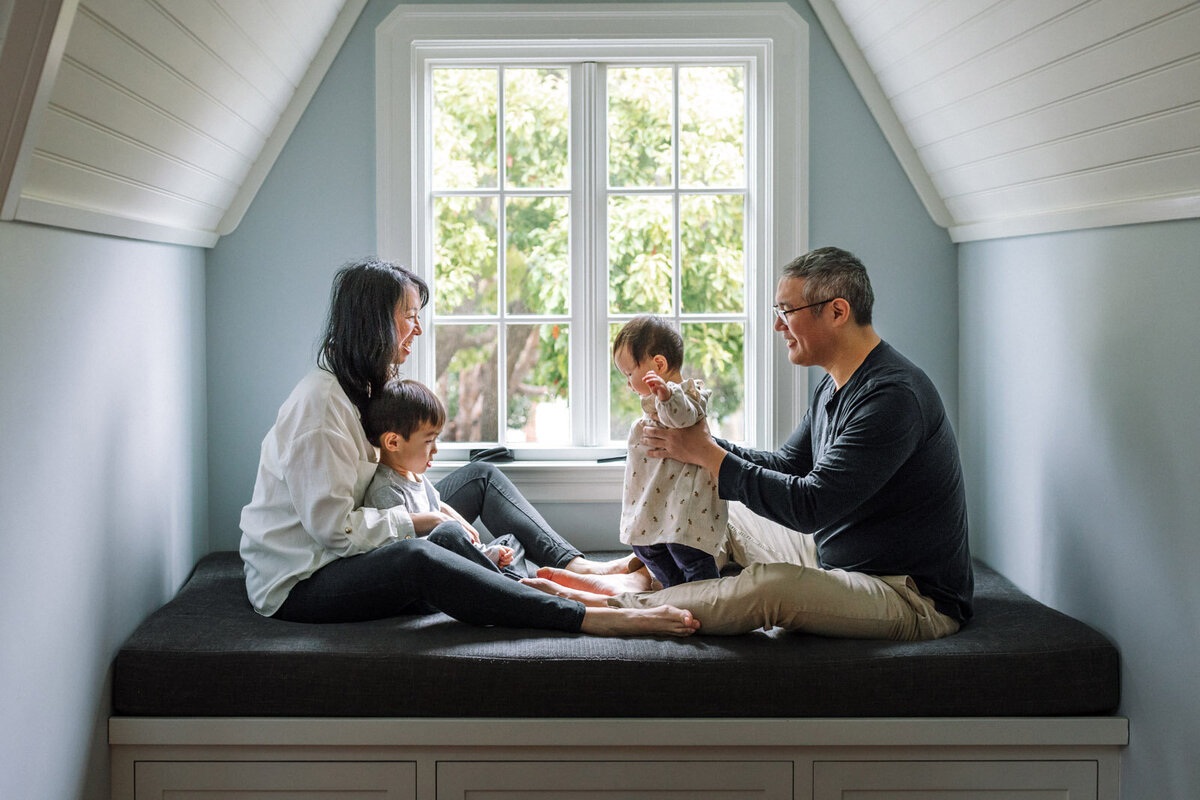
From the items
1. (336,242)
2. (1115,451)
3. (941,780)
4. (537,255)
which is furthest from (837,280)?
(336,242)

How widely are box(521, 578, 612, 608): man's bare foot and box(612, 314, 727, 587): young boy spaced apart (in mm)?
163

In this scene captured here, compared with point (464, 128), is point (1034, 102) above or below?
below

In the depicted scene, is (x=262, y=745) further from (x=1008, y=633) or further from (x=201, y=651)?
(x=1008, y=633)

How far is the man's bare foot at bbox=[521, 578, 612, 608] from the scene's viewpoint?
264cm

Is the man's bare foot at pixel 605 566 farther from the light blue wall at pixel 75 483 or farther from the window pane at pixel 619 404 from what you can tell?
the light blue wall at pixel 75 483

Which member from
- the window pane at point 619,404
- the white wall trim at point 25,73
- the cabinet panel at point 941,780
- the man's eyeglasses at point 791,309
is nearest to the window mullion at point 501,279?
the window pane at point 619,404

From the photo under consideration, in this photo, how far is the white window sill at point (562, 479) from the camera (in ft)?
11.1

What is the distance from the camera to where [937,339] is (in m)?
3.40

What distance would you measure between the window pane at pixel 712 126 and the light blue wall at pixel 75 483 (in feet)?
5.32

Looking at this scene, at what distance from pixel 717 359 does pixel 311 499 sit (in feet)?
5.05

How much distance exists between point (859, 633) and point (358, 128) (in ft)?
7.01

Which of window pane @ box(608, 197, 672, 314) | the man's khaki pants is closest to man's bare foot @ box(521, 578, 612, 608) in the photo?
the man's khaki pants

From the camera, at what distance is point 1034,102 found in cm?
247

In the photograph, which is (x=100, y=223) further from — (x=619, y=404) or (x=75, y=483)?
(x=619, y=404)
